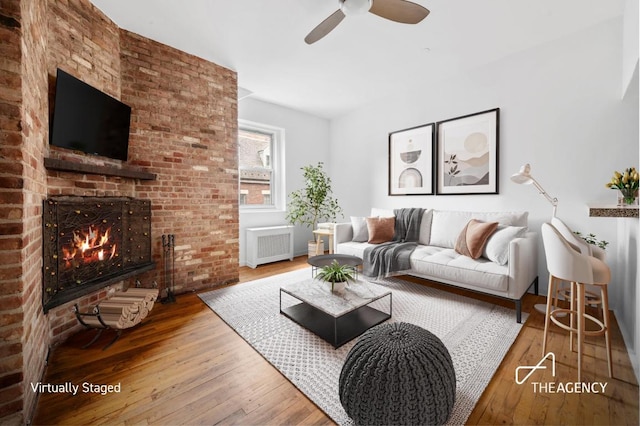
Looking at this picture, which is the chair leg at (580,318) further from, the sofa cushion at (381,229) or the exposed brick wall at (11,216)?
the exposed brick wall at (11,216)

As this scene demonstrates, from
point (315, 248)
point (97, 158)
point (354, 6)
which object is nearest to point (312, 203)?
point (315, 248)

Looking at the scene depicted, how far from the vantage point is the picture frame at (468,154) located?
3236mm

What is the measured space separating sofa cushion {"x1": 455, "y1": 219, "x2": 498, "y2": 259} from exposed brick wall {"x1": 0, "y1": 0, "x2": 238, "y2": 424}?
8.97ft

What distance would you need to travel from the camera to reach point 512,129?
309 centimetres

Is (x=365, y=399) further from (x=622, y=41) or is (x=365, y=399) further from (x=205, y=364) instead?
(x=622, y=41)

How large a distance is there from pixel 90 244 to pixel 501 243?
361 cm

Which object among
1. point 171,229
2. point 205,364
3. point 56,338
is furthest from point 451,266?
point 56,338

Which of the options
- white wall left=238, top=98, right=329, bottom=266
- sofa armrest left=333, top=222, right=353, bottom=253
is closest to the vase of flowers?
sofa armrest left=333, top=222, right=353, bottom=253

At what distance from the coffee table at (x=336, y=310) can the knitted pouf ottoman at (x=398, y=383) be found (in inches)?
24.3

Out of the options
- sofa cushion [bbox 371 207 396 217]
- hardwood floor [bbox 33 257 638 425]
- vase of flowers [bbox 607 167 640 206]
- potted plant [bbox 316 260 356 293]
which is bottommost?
hardwood floor [bbox 33 257 638 425]

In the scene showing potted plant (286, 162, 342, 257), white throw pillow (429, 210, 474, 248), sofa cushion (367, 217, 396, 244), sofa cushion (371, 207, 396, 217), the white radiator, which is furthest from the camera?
potted plant (286, 162, 342, 257)

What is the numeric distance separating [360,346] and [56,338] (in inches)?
89.3

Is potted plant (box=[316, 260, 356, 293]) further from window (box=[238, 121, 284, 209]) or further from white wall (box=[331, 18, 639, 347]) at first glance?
window (box=[238, 121, 284, 209])

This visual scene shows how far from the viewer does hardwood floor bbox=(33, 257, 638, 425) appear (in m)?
1.32
